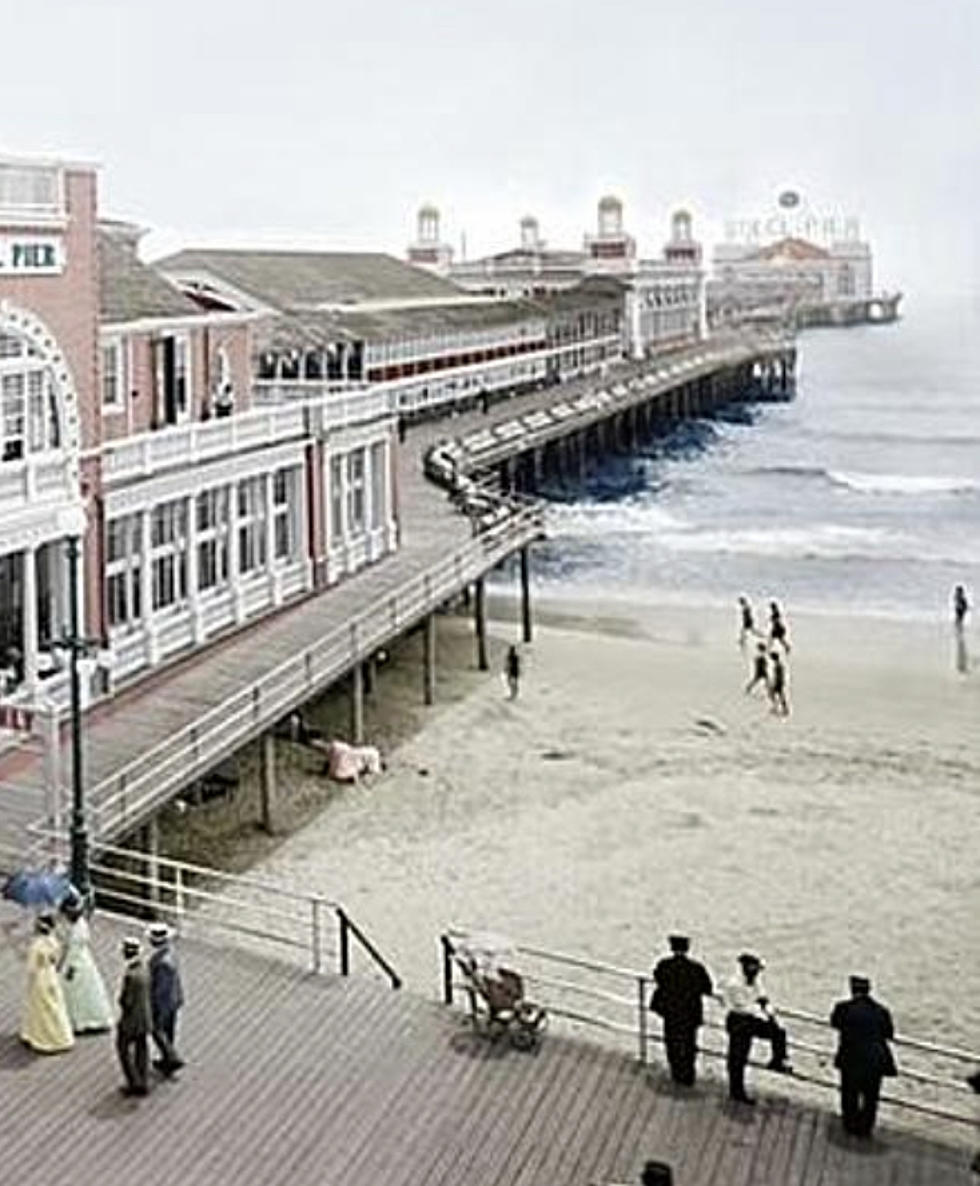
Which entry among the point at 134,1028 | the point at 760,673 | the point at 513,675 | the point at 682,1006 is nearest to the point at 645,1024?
the point at 682,1006

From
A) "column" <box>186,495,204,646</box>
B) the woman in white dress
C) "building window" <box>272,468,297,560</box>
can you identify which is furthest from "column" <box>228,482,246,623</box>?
the woman in white dress

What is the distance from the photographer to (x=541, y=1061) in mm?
14398

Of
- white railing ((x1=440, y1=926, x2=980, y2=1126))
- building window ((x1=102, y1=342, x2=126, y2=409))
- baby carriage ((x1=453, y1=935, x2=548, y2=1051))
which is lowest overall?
white railing ((x1=440, y1=926, x2=980, y2=1126))

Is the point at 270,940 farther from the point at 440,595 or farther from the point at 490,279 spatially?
the point at 490,279

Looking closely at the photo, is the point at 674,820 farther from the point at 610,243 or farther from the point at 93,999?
the point at 610,243

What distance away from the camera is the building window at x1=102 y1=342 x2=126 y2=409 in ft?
91.0

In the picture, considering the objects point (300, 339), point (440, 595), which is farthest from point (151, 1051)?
point (300, 339)

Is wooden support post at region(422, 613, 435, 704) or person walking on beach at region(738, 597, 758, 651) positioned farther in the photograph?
person walking on beach at region(738, 597, 758, 651)

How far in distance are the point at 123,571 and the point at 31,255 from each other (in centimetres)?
462

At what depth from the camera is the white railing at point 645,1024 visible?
14.8m

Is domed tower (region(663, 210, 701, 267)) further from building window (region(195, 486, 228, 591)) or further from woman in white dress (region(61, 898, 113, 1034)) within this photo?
woman in white dress (region(61, 898, 113, 1034))

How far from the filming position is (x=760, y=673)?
32969 millimetres

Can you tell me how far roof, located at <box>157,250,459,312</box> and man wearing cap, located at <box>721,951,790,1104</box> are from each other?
44.8 metres

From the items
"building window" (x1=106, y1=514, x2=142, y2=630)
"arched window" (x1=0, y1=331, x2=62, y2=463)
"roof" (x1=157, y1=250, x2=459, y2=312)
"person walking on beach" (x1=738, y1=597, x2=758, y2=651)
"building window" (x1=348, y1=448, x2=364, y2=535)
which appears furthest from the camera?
"roof" (x1=157, y1=250, x2=459, y2=312)
